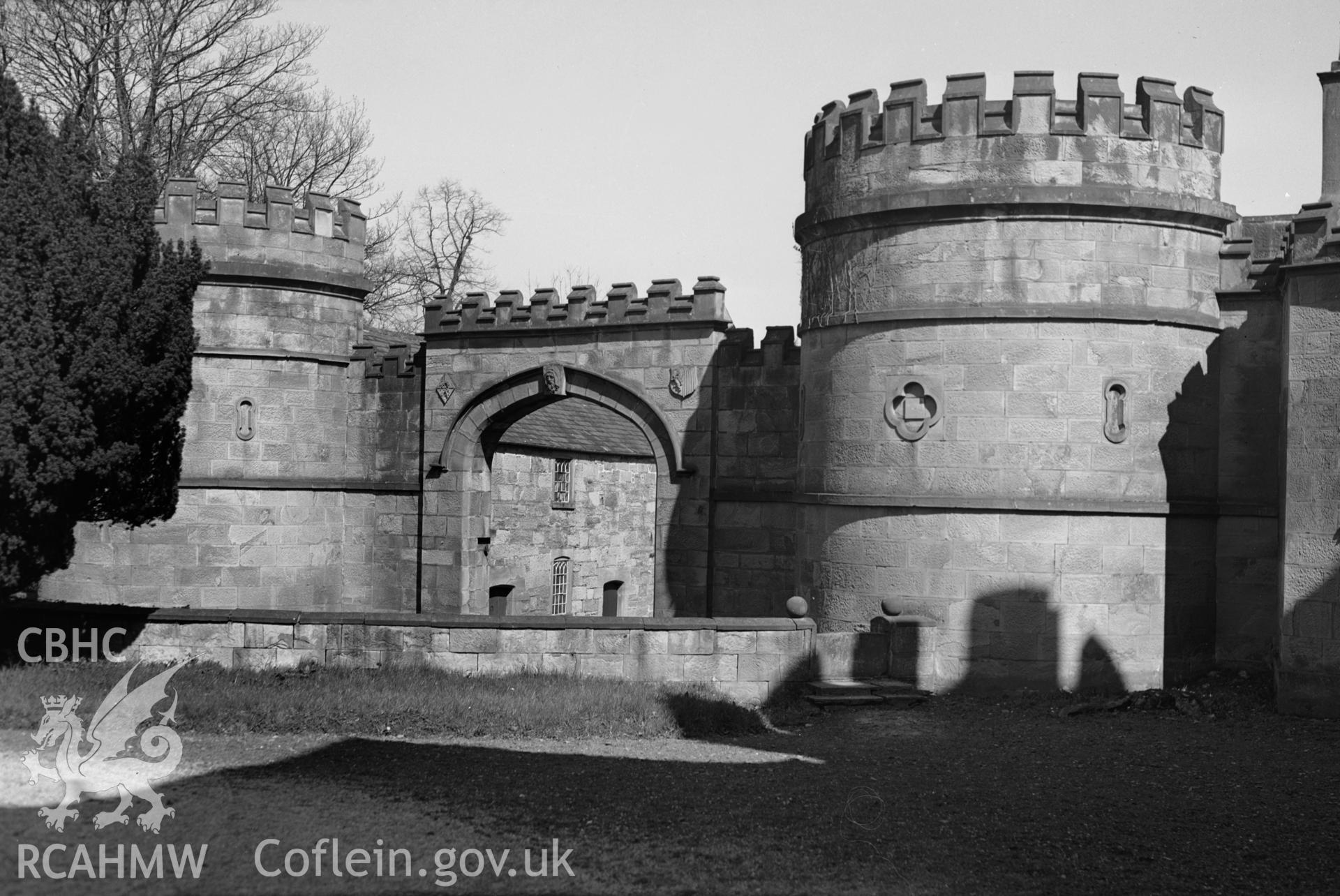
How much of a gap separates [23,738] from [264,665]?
270 centimetres

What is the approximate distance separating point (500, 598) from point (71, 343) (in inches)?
468

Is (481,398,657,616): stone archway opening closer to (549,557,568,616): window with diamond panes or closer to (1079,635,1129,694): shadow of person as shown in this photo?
(549,557,568,616): window with diamond panes

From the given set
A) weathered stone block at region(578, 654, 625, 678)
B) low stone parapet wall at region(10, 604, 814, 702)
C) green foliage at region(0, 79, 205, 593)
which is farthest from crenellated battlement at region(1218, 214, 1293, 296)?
green foliage at region(0, 79, 205, 593)

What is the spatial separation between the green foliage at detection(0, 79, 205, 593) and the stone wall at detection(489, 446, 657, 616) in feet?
27.6

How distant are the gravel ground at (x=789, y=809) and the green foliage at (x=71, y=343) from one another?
2.16 m

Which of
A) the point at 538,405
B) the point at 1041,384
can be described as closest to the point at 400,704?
the point at 1041,384

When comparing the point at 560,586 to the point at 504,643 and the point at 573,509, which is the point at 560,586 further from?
the point at 504,643

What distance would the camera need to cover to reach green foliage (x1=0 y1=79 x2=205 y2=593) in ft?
34.5

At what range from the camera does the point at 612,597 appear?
1018 inches

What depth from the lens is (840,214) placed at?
1283 cm

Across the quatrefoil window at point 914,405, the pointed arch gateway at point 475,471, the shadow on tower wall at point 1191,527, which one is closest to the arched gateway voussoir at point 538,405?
the pointed arch gateway at point 475,471

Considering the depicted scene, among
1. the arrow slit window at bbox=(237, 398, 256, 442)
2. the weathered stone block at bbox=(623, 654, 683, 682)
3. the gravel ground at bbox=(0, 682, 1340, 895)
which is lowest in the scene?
the gravel ground at bbox=(0, 682, 1340, 895)

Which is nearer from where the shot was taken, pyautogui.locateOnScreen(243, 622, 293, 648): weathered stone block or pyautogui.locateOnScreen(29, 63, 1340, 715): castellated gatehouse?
pyautogui.locateOnScreen(29, 63, 1340, 715): castellated gatehouse

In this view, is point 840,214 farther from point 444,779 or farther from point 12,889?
point 12,889
